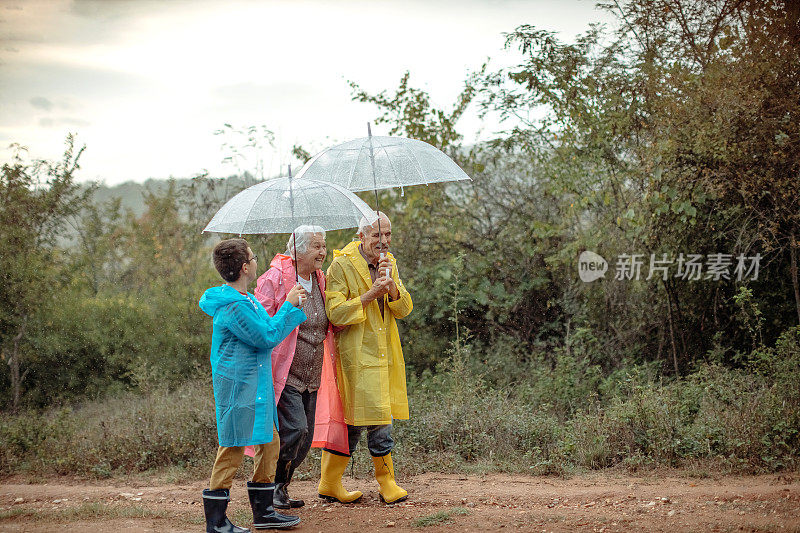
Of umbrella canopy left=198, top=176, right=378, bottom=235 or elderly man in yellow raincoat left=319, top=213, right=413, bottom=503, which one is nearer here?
umbrella canopy left=198, top=176, right=378, bottom=235

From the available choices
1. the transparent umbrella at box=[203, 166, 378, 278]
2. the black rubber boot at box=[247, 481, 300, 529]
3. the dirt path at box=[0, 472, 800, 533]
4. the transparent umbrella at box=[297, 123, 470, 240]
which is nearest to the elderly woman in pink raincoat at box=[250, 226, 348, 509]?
the transparent umbrella at box=[203, 166, 378, 278]

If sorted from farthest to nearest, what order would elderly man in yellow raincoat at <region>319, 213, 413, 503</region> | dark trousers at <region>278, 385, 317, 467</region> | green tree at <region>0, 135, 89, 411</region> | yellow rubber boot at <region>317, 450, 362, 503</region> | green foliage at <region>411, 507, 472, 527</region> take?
green tree at <region>0, 135, 89, 411</region> → yellow rubber boot at <region>317, 450, 362, 503</region> → elderly man in yellow raincoat at <region>319, 213, 413, 503</region> → dark trousers at <region>278, 385, 317, 467</region> → green foliage at <region>411, 507, 472, 527</region>

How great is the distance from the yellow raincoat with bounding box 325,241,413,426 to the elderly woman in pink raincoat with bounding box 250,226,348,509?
0.08 m

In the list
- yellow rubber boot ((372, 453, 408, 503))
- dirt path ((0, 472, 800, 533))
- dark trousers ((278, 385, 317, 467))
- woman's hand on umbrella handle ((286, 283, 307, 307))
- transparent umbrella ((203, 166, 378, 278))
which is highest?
transparent umbrella ((203, 166, 378, 278))

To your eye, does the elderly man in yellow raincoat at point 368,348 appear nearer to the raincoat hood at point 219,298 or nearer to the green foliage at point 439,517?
the green foliage at point 439,517

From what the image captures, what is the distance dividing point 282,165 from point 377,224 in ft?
21.3

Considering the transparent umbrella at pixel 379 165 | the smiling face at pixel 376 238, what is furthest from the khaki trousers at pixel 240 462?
the transparent umbrella at pixel 379 165

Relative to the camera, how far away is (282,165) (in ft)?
37.1

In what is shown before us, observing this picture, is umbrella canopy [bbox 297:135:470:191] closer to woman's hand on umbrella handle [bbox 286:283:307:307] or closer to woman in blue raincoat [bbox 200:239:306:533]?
woman's hand on umbrella handle [bbox 286:283:307:307]

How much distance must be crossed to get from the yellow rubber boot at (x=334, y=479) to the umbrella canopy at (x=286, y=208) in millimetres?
1643

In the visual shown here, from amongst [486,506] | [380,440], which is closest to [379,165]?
[380,440]

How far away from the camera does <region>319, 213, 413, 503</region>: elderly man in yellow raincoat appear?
5043 millimetres

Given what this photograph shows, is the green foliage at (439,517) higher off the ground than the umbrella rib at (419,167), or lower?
lower

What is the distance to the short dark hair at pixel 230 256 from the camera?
4344 millimetres
